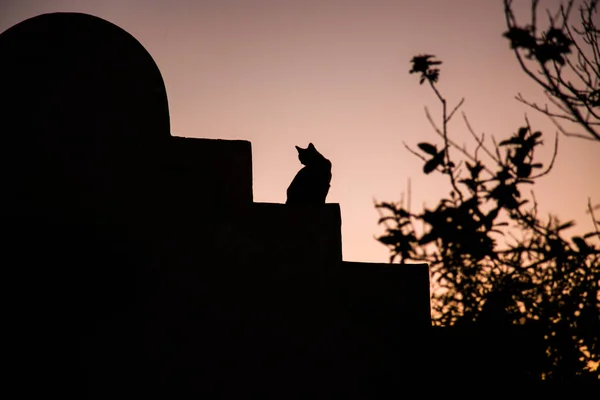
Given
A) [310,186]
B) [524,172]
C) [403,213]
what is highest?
[310,186]

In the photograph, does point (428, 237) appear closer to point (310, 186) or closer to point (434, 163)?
point (434, 163)

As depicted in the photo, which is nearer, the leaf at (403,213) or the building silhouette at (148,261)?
the building silhouette at (148,261)

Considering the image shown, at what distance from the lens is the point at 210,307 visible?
4215 millimetres

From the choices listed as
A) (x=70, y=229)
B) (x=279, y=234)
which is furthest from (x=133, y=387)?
(x=279, y=234)

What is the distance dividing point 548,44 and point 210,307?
2.66m

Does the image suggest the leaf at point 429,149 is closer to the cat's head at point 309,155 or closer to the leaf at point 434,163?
the leaf at point 434,163

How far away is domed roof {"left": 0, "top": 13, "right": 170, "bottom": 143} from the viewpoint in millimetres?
4184

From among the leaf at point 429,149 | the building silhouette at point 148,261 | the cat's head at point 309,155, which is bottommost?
the building silhouette at point 148,261

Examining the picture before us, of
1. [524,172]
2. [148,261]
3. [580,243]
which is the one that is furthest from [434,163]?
[148,261]

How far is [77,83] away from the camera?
14.1 ft

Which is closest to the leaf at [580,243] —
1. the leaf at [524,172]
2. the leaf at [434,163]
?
the leaf at [524,172]

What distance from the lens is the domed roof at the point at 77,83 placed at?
4.18 meters

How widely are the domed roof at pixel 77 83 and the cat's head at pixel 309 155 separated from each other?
1.44 m

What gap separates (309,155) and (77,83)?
201cm
